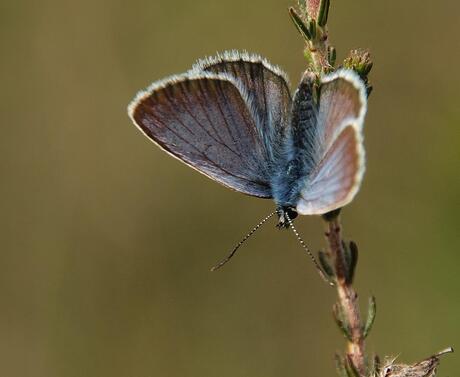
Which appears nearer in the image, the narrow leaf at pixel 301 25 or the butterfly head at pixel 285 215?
the narrow leaf at pixel 301 25

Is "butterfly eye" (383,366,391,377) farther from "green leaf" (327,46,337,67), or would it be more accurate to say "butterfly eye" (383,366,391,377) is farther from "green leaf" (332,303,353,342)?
"green leaf" (327,46,337,67)

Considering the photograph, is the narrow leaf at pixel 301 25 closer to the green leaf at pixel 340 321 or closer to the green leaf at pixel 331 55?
the green leaf at pixel 331 55

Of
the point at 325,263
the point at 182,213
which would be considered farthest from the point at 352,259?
the point at 182,213

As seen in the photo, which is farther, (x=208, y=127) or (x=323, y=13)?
(x=208, y=127)

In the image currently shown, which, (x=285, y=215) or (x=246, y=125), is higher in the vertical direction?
(x=246, y=125)

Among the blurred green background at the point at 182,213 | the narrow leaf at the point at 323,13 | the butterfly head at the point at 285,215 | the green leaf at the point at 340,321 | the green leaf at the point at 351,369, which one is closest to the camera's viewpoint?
the green leaf at the point at 351,369

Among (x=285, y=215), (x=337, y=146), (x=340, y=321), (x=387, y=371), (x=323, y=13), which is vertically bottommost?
(x=387, y=371)

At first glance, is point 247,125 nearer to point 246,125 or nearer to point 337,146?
point 246,125

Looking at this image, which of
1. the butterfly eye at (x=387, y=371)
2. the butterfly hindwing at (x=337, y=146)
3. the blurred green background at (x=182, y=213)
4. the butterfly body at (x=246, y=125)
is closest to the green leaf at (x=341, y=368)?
the butterfly eye at (x=387, y=371)
